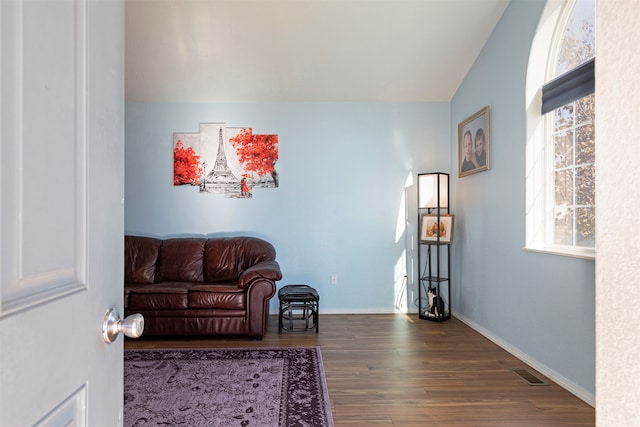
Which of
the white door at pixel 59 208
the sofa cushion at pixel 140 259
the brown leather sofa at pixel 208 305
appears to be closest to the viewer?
the white door at pixel 59 208

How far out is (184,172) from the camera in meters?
4.59

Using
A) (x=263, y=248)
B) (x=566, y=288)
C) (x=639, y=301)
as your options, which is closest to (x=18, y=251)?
(x=639, y=301)

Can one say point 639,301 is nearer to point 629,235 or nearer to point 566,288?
point 629,235

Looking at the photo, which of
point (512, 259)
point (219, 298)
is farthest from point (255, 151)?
point (512, 259)

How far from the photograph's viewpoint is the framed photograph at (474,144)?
3.71 metres

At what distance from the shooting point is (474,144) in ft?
13.1

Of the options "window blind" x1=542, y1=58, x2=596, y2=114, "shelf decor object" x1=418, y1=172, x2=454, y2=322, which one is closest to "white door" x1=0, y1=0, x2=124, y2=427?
"window blind" x1=542, y1=58, x2=596, y2=114

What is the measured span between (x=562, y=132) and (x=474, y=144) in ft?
3.74

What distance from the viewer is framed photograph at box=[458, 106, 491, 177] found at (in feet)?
12.2

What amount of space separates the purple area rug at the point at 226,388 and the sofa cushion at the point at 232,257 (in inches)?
42.8

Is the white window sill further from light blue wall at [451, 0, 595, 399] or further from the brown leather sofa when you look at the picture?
the brown leather sofa

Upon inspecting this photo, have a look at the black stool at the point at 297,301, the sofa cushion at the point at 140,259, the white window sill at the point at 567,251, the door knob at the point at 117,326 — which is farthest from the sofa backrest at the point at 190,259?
the door knob at the point at 117,326

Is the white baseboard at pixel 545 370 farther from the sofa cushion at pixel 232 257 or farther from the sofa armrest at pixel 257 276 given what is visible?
the sofa cushion at pixel 232 257

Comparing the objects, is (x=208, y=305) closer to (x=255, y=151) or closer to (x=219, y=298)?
(x=219, y=298)
